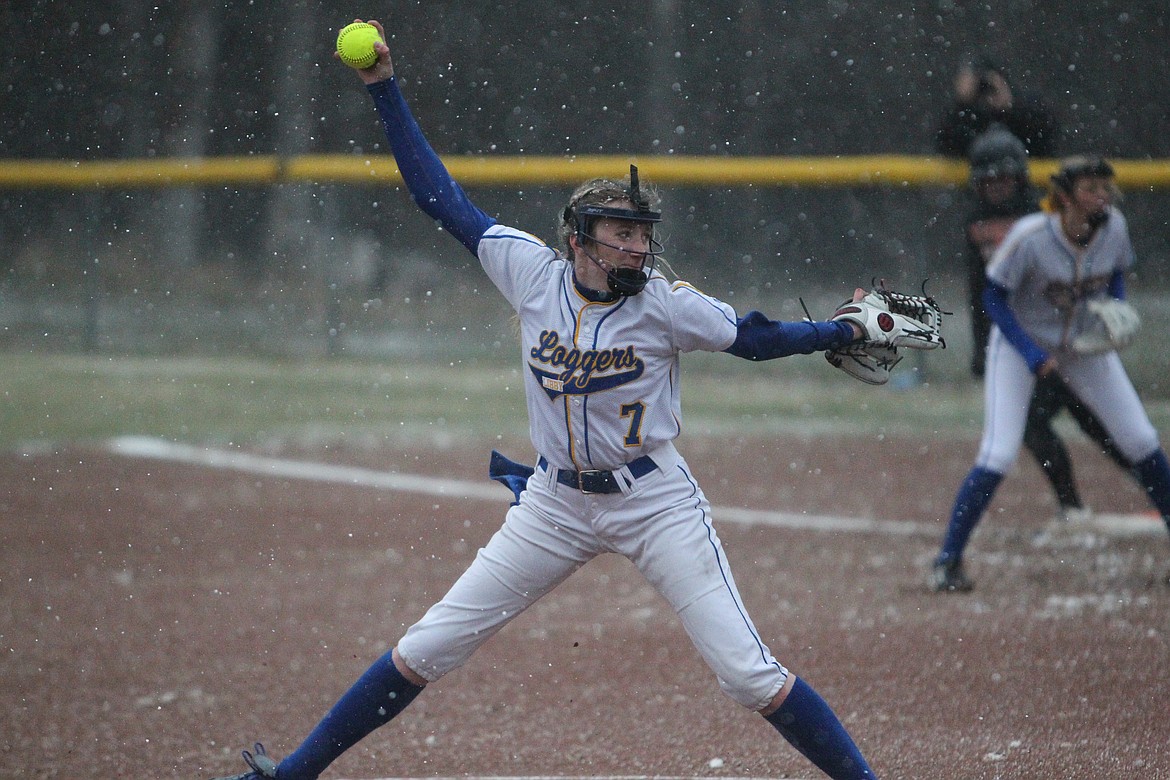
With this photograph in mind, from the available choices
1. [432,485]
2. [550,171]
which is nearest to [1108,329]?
[432,485]

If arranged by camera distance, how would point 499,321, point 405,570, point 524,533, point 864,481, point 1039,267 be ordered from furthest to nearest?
point 499,321 → point 864,481 → point 405,570 → point 1039,267 → point 524,533

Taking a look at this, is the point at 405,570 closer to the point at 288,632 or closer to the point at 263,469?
the point at 288,632

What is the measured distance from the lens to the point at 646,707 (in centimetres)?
389

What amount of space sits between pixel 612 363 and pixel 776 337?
362 millimetres

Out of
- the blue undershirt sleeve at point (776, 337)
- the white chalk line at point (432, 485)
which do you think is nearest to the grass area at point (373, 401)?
the white chalk line at point (432, 485)

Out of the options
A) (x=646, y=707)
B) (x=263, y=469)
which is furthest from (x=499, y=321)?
(x=646, y=707)

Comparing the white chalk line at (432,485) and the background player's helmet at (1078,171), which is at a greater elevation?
the background player's helmet at (1078,171)

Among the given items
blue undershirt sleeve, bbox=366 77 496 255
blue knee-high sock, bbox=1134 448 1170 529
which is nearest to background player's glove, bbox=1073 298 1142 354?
blue knee-high sock, bbox=1134 448 1170 529

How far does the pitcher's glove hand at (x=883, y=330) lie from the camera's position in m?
2.98

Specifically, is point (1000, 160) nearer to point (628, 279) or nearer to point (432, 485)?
point (432, 485)

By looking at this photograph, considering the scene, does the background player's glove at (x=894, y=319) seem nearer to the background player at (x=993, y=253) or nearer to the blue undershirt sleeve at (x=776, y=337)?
the blue undershirt sleeve at (x=776, y=337)

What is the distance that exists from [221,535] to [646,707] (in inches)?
114

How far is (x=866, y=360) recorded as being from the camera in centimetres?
308

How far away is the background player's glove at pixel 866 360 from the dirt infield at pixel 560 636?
101 cm
